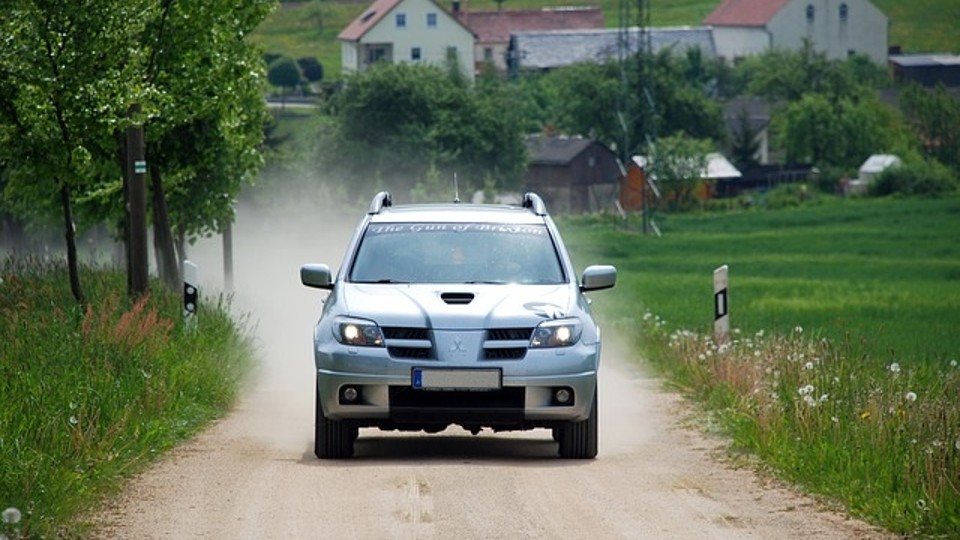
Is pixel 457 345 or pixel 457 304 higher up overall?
pixel 457 304

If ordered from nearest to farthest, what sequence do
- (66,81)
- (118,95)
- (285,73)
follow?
(66,81), (118,95), (285,73)

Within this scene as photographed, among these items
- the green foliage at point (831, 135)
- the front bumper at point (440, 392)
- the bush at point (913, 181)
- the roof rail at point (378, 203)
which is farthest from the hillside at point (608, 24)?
the front bumper at point (440, 392)

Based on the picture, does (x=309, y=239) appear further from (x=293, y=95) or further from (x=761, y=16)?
(x=761, y=16)

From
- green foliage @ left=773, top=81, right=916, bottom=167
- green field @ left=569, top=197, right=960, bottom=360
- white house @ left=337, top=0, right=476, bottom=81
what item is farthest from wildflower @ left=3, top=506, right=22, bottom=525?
white house @ left=337, top=0, right=476, bottom=81

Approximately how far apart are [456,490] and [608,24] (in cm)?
18096

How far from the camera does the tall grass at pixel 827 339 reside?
469 inches

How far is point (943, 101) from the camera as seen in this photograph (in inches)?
4921

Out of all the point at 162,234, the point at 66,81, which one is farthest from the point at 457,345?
the point at 162,234

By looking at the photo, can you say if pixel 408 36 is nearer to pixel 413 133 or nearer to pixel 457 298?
pixel 413 133

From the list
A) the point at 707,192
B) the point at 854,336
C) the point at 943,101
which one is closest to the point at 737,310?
the point at 854,336

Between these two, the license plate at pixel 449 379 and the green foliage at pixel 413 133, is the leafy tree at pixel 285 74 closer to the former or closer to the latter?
the green foliage at pixel 413 133

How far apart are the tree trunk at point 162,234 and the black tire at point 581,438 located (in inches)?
754

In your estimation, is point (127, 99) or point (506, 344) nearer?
point (506, 344)

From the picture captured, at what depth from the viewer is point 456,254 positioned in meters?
14.6
